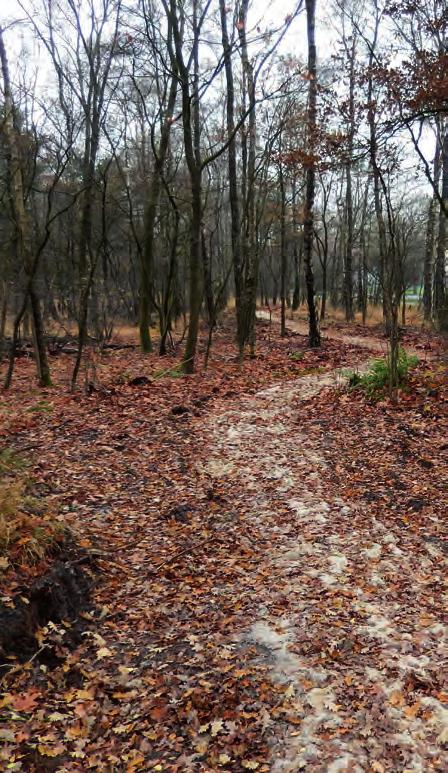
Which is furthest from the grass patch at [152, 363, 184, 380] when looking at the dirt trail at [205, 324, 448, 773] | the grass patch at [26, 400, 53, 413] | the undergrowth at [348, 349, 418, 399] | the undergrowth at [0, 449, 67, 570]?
the undergrowth at [0, 449, 67, 570]

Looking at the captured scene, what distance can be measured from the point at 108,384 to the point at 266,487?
598cm

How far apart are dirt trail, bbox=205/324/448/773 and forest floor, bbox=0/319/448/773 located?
14 mm

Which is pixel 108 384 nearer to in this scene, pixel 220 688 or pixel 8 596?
pixel 8 596

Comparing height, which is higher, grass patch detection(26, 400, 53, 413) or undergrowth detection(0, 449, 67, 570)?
grass patch detection(26, 400, 53, 413)

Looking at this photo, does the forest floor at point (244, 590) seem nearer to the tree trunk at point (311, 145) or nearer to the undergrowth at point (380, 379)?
the undergrowth at point (380, 379)

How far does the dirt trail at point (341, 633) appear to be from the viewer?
3.04 metres

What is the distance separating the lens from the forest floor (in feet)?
10.2

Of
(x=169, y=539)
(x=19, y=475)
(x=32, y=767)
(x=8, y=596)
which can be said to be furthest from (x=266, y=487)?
(x=32, y=767)

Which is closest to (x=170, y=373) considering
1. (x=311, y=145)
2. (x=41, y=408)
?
(x=41, y=408)

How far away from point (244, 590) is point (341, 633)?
37.7 inches

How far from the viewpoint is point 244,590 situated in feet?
15.1

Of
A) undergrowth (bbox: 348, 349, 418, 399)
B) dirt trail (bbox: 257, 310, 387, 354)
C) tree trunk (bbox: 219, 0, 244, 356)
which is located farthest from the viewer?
dirt trail (bbox: 257, 310, 387, 354)

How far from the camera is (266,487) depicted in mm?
6602

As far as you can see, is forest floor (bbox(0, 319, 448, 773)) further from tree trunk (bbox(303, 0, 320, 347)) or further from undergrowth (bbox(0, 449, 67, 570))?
tree trunk (bbox(303, 0, 320, 347))
